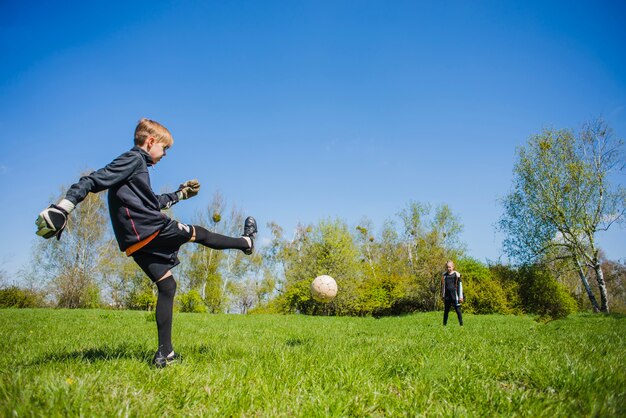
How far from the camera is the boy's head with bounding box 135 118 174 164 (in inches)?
159

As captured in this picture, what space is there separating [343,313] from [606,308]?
1950 cm

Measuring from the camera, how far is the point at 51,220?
9.41 ft

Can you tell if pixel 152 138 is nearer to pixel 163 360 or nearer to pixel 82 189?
pixel 82 189

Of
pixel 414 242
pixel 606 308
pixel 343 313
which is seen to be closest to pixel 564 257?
pixel 606 308

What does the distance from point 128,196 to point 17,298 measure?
1334 inches

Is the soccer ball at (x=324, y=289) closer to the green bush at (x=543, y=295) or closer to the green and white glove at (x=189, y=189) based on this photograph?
the green and white glove at (x=189, y=189)

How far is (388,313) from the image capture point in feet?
102

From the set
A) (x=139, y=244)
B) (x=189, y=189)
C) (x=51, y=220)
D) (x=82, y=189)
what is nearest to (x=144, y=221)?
(x=139, y=244)

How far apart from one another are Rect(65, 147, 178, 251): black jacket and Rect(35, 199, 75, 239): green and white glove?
0.36 m

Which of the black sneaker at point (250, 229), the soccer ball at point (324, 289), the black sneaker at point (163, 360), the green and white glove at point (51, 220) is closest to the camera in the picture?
the green and white glove at point (51, 220)

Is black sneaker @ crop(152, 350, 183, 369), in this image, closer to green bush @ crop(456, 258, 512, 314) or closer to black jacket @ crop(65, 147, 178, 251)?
black jacket @ crop(65, 147, 178, 251)

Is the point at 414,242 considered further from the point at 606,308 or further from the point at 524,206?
the point at 606,308

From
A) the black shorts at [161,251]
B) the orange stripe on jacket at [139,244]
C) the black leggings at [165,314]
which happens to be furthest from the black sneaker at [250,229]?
the orange stripe on jacket at [139,244]

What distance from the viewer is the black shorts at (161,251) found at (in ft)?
12.0
